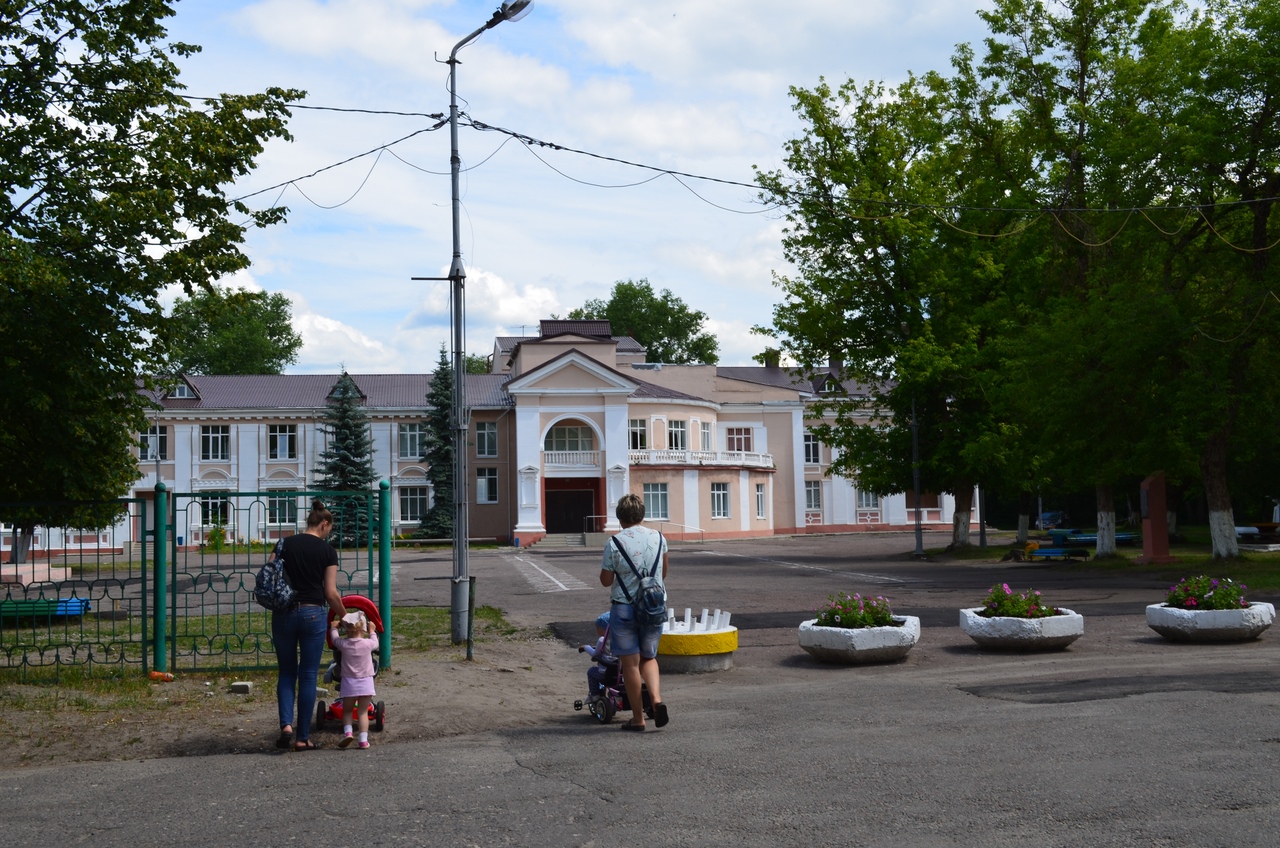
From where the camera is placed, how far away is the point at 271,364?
9162 cm

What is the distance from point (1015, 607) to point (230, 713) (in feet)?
27.9

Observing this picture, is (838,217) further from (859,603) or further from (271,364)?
(271,364)

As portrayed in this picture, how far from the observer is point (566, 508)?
62.4 metres

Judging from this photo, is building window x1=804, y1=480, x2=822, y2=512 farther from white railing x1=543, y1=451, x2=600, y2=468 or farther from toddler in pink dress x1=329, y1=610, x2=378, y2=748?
toddler in pink dress x1=329, y1=610, x2=378, y2=748

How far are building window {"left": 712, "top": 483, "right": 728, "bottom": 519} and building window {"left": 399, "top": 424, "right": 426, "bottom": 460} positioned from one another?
17180 millimetres

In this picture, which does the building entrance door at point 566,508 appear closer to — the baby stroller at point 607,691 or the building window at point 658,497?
the building window at point 658,497

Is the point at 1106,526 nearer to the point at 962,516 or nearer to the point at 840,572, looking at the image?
the point at 840,572

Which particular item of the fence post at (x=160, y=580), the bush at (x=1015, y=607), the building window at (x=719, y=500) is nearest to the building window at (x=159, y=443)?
the building window at (x=719, y=500)

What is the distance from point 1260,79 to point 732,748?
22.3 m

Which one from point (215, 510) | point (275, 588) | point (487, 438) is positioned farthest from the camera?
point (487, 438)

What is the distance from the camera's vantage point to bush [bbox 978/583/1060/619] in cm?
1298

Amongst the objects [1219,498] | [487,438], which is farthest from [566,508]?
[1219,498]

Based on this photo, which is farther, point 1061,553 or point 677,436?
point 677,436

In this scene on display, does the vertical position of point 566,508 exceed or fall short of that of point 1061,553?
it exceeds it
